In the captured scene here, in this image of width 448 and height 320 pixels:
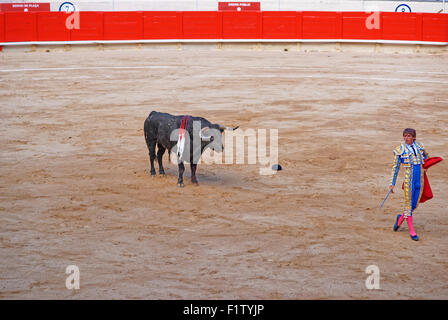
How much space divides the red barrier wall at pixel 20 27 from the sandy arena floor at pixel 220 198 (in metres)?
7.67

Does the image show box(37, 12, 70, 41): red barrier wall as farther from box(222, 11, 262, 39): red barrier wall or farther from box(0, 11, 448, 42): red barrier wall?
box(222, 11, 262, 39): red barrier wall

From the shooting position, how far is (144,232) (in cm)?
763

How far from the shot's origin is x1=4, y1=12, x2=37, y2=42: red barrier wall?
85.1 feet

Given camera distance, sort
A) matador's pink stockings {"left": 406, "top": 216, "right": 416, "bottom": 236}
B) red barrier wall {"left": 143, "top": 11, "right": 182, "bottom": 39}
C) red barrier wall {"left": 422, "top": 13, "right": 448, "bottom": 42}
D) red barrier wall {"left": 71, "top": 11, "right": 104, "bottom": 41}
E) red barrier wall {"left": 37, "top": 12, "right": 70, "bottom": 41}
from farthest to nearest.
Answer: red barrier wall {"left": 143, "top": 11, "right": 182, "bottom": 39} → red barrier wall {"left": 71, "top": 11, "right": 104, "bottom": 41} → red barrier wall {"left": 37, "top": 12, "right": 70, "bottom": 41} → red barrier wall {"left": 422, "top": 13, "right": 448, "bottom": 42} → matador's pink stockings {"left": 406, "top": 216, "right": 416, "bottom": 236}

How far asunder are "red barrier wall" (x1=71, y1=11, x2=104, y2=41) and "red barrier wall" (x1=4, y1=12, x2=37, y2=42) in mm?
1567

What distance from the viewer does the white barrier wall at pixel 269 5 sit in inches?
1206

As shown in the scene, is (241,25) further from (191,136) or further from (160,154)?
(191,136)

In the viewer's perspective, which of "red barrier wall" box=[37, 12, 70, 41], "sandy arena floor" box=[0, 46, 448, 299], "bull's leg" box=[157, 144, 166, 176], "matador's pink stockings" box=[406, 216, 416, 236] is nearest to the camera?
"sandy arena floor" box=[0, 46, 448, 299]

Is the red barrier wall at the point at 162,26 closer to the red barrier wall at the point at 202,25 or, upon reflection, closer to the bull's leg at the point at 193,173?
the red barrier wall at the point at 202,25

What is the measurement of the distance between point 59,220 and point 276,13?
20.7 m

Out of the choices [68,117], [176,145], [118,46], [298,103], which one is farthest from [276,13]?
[176,145]

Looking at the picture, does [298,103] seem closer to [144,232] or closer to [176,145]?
[176,145]

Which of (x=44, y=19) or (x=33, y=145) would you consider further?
(x=44, y=19)

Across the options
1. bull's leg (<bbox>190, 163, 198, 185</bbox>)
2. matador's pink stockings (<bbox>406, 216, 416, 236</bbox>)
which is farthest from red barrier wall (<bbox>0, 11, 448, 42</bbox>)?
matador's pink stockings (<bbox>406, 216, 416, 236</bbox>)
